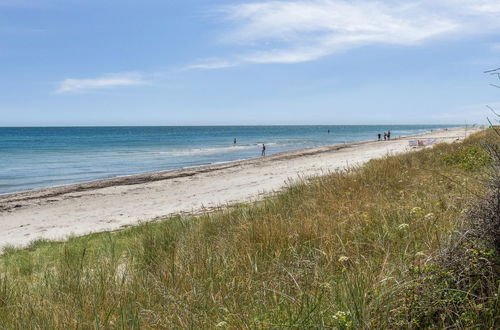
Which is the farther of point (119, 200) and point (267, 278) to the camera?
point (119, 200)

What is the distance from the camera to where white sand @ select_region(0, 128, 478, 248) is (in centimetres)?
1401

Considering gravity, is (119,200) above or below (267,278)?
below

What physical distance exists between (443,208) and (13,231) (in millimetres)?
13533

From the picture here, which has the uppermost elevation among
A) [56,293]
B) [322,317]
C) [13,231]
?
[322,317]

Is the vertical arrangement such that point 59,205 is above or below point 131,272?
below

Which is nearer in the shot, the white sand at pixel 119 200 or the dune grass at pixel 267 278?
the dune grass at pixel 267 278

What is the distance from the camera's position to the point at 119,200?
61.9ft

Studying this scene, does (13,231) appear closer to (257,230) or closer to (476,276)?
(257,230)

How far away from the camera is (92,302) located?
3.55 meters

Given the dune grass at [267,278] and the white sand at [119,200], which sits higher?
the dune grass at [267,278]

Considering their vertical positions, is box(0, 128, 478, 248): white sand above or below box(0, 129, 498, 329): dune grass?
below

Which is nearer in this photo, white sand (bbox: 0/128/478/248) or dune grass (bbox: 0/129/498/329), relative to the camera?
dune grass (bbox: 0/129/498/329)

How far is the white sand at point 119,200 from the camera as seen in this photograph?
14008 millimetres

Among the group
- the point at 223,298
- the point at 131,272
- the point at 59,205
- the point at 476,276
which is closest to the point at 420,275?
the point at 476,276
